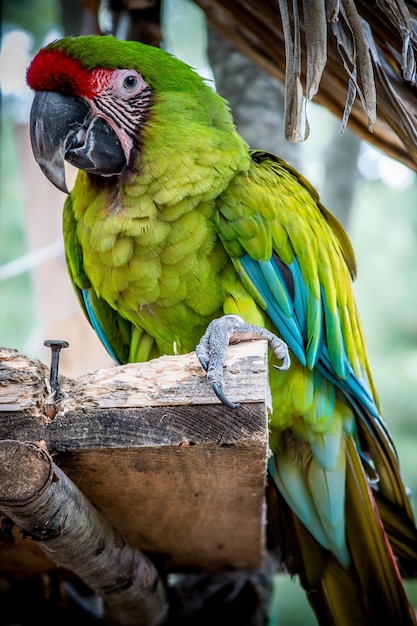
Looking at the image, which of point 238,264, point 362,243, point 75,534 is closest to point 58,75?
point 238,264

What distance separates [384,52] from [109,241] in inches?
33.5

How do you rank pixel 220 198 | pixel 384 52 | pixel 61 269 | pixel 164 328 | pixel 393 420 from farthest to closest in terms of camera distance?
pixel 393 420 < pixel 61 269 < pixel 164 328 < pixel 220 198 < pixel 384 52

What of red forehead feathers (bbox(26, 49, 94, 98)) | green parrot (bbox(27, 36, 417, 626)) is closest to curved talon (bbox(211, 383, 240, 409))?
green parrot (bbox(27, 36, 417, 626))

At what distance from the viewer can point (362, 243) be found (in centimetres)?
517

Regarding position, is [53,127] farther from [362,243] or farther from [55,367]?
[362,243]

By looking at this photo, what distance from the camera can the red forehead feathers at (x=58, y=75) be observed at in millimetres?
1658

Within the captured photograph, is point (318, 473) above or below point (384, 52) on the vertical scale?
below

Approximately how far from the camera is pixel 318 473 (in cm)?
193

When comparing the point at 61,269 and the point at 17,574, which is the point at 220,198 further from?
the point at 61,269

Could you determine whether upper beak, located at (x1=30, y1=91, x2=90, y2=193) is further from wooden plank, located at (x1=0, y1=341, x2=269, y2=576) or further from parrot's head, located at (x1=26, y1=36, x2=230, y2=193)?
wooden plank, located at (x1=0, y1=341, x2=269, y2=576)

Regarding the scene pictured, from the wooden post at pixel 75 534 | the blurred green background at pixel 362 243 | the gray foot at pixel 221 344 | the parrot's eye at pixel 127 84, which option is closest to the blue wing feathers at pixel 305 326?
the gray foot at pixel 221 344

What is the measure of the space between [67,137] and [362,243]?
12.5 ft

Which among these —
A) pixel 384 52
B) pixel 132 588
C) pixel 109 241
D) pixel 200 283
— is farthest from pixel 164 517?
pixel 384 52

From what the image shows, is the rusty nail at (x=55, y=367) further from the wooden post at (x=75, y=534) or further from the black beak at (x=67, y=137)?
the black beak at (x=67, y=137)
